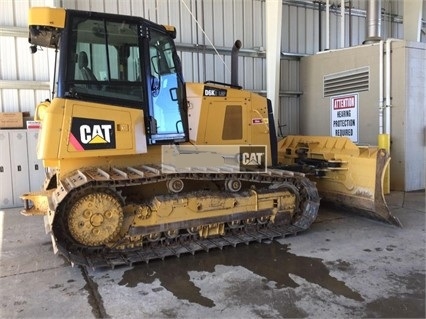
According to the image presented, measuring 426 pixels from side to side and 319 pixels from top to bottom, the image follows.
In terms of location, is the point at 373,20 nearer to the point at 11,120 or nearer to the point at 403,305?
the point at 403,305

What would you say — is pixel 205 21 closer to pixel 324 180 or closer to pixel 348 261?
pixel 324 180

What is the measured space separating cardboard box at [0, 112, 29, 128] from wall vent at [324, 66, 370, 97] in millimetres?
7152

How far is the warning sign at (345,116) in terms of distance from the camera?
886 cm

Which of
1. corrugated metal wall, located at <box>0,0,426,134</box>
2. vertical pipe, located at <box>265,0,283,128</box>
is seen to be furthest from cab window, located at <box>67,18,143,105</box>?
vertical pipe, located at <box>265,0,283,128</box>

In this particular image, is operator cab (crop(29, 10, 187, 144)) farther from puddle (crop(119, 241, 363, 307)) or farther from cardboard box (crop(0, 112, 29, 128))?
cardboard box (crop(0, 112, 29, 128))

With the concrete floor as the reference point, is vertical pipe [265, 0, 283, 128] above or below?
above

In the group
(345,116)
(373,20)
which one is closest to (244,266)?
(345,116)

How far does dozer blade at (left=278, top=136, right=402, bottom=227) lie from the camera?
5.22 m

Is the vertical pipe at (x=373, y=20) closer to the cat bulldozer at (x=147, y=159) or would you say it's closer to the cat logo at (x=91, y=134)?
the cat bulldozer at (x=147, y=159)

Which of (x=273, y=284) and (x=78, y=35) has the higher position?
(x=78, y=35)

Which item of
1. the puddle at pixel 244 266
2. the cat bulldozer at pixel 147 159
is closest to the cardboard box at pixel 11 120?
the cat bulldozer at pixel 147 159

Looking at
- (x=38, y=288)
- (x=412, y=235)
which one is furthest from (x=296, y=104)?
(x=38, y=288)

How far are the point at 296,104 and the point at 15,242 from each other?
8.20 meters

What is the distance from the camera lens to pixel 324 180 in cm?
607
